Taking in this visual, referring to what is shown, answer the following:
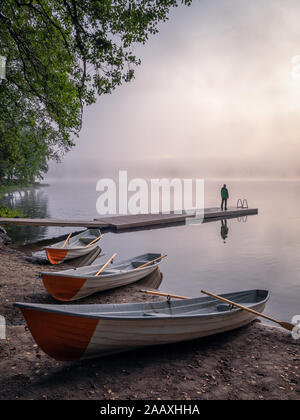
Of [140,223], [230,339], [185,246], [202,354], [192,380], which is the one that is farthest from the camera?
[140,223]

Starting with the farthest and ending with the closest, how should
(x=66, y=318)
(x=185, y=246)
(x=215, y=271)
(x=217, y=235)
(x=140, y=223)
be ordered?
(x=140, y=223) → (x=217, y=235) → (x=185, y=246) → (x=215, y=271) → (x=66, y=318)

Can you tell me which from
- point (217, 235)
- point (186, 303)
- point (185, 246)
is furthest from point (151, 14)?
point (217, 235)

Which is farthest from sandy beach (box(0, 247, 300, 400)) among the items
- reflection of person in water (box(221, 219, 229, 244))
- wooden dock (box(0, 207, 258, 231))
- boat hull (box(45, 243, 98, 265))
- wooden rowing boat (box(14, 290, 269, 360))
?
wooden dock (box(0, 207, 258, 231))

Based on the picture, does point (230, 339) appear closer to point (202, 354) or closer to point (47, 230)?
point (202, 354)

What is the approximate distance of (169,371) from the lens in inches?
177

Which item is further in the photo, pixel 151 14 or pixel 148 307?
pixel 151 14

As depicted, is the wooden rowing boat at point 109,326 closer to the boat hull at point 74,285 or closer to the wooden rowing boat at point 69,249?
the boat hull at point 74,285

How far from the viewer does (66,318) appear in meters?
4.00

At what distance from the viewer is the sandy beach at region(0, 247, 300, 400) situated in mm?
3891

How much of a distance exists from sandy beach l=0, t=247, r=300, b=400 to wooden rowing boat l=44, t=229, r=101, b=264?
214 inches

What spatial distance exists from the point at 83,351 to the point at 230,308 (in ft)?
10.2
